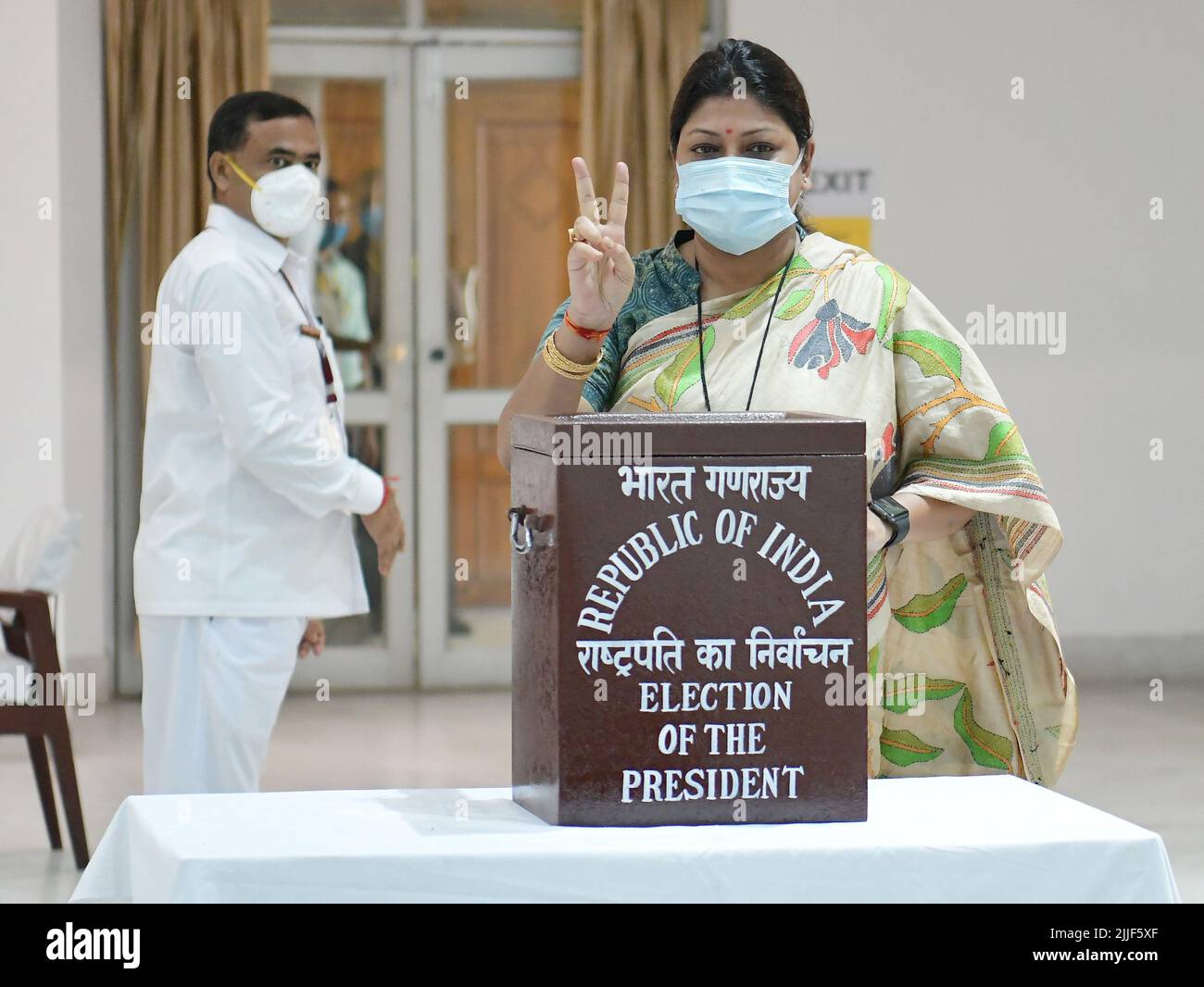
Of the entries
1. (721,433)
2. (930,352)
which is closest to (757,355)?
(930,352)

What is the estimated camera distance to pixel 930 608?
176 centimetres

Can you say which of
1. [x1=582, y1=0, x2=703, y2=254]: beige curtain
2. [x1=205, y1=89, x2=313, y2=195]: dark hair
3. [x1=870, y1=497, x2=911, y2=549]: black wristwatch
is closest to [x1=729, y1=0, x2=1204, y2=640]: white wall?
[x1=582, y1=0, x2=703, y2=254]: beige curtain

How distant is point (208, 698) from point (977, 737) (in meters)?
1.71

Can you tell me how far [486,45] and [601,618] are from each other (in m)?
5.46

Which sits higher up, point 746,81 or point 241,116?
point 241,116

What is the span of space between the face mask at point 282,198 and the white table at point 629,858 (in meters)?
2.05

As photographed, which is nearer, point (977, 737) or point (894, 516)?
point (894, 516)

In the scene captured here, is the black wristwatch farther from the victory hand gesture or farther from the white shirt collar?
the white shirt collar

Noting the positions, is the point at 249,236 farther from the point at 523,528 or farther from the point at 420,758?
the point at 420,758

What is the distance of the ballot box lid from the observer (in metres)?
1.27

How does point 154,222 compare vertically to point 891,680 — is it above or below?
above
